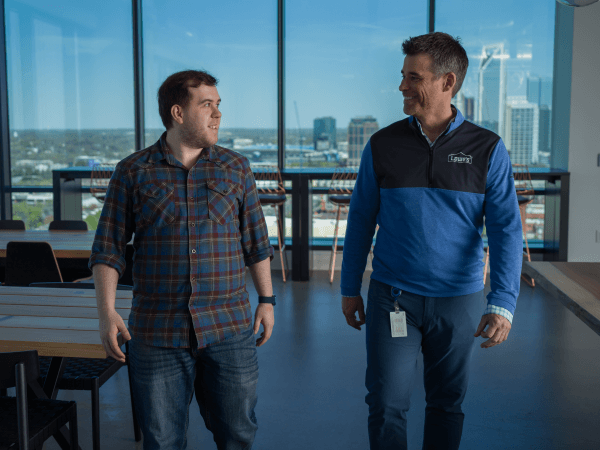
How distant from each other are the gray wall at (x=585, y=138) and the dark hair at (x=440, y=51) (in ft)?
15.2

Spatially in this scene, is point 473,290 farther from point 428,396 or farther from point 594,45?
point 594,45

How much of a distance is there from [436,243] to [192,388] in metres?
0.83

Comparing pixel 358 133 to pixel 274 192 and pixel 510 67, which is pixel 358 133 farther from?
pixel 510 67

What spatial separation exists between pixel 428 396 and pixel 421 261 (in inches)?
17.8

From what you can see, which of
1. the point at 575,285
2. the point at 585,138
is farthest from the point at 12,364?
the point at 585,138

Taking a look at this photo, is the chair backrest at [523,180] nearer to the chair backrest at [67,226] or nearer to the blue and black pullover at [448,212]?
the chair backrest at [67,226]

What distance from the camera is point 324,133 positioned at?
266 inches

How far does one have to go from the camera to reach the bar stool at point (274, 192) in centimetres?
581

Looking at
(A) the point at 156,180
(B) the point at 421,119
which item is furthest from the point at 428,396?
(A) the point at 156,180

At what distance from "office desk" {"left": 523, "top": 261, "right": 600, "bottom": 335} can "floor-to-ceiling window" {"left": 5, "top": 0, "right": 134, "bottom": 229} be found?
5.56m

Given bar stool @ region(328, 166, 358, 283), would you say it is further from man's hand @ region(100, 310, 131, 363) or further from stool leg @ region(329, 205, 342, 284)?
man's hand @ region(100, 310, 131, 363)

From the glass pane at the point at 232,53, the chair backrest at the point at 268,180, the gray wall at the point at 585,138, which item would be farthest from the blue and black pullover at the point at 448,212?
the glass pane at the point at 232,53

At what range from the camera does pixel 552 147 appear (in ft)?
21.1

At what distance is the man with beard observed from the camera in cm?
164
